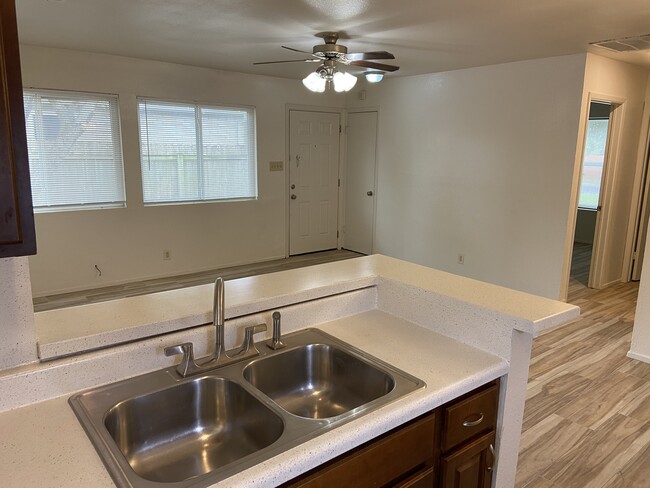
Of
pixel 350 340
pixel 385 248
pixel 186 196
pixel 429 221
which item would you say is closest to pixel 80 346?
pixel 350 340

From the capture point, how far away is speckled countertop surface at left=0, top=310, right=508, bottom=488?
975 mm

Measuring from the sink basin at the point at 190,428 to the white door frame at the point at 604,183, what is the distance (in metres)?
4.04

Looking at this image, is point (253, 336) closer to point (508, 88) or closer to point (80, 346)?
point (80, 346)

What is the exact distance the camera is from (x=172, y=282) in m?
5.23

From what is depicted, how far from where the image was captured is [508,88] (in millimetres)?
4723

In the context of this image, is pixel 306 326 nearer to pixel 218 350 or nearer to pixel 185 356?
pixel 218 350

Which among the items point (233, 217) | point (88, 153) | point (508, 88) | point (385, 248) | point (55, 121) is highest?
point (508, 88)

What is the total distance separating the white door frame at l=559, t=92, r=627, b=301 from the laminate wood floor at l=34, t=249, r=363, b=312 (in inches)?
115

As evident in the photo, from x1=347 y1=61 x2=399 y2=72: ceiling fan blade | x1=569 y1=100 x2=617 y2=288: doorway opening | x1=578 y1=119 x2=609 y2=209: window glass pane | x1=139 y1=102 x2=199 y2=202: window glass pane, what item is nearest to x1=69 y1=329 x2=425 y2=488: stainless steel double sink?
x1=347 y1=61 x2=399 y2=72: ceiling fan blade

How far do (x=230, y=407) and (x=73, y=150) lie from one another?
418 cm

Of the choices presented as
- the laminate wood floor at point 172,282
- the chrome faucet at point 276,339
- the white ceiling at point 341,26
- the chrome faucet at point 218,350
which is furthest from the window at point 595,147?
the chrome faucet at point 218,350

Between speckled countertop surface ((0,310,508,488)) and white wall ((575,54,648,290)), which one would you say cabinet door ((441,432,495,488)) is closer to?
speckled countertop surface ((0,310,508,488))

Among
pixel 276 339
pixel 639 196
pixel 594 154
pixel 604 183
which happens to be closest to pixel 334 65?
pixel 276 339

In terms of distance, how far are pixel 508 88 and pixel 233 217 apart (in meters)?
3.46
